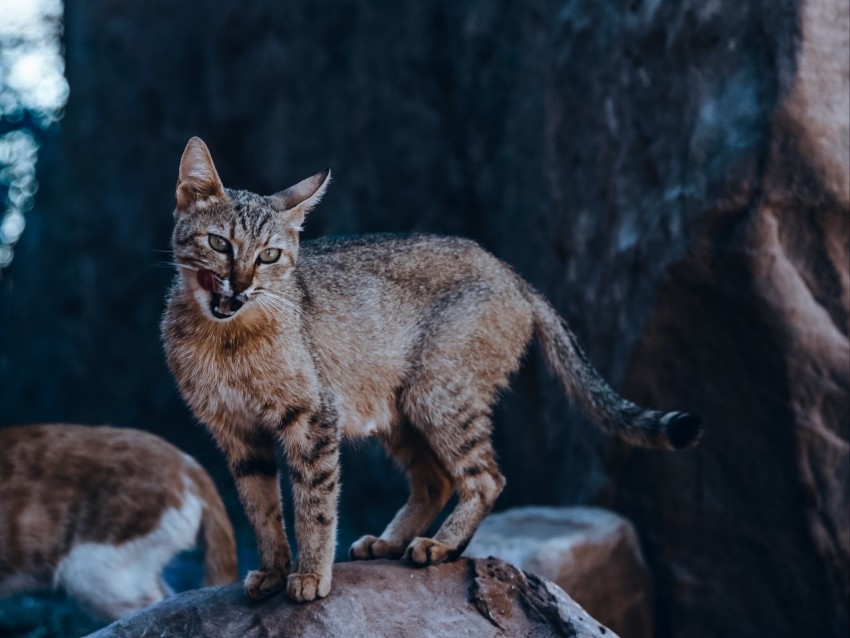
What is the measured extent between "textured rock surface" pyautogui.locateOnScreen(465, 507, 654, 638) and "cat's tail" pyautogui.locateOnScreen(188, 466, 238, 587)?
Answer: 3.79 ft

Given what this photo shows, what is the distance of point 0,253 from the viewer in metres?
11.8

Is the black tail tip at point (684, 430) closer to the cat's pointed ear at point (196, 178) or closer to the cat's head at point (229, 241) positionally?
the cat's head at point (229, 241)

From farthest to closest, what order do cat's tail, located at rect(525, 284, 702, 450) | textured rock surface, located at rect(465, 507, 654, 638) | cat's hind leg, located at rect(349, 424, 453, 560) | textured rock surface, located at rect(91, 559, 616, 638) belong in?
1. textured rock surface, located at rect(465, 507, 654, 638)
2. cat's hind leg, located at rect(349, 424, 453, 560)
3. cat's tail, located at rect(525, 284, 702, 450)
4. textured rock surface, located at rect(91, 559, 616, 638)

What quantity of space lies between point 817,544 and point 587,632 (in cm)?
182

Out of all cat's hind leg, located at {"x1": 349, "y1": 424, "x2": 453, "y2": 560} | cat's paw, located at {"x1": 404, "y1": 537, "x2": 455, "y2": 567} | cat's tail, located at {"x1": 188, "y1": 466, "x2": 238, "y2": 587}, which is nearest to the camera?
cat's paw, located at {"x1": 404, "y1": 537, "x2": 455, "y2": 567}

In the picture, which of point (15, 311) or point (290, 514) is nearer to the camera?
point (290, 514)

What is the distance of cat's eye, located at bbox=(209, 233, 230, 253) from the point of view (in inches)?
128

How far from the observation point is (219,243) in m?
3.25

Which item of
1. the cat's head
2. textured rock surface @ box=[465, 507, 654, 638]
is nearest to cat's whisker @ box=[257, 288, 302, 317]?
the cat's head

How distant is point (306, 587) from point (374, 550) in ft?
2.22

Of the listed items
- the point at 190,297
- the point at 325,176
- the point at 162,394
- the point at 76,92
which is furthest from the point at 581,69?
the point at 76,92

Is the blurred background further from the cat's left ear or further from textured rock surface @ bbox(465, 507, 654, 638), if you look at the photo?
the cat's left ear

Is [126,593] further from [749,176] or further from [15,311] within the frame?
[15,311]

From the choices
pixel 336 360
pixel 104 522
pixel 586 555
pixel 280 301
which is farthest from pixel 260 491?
pixel 586 555
